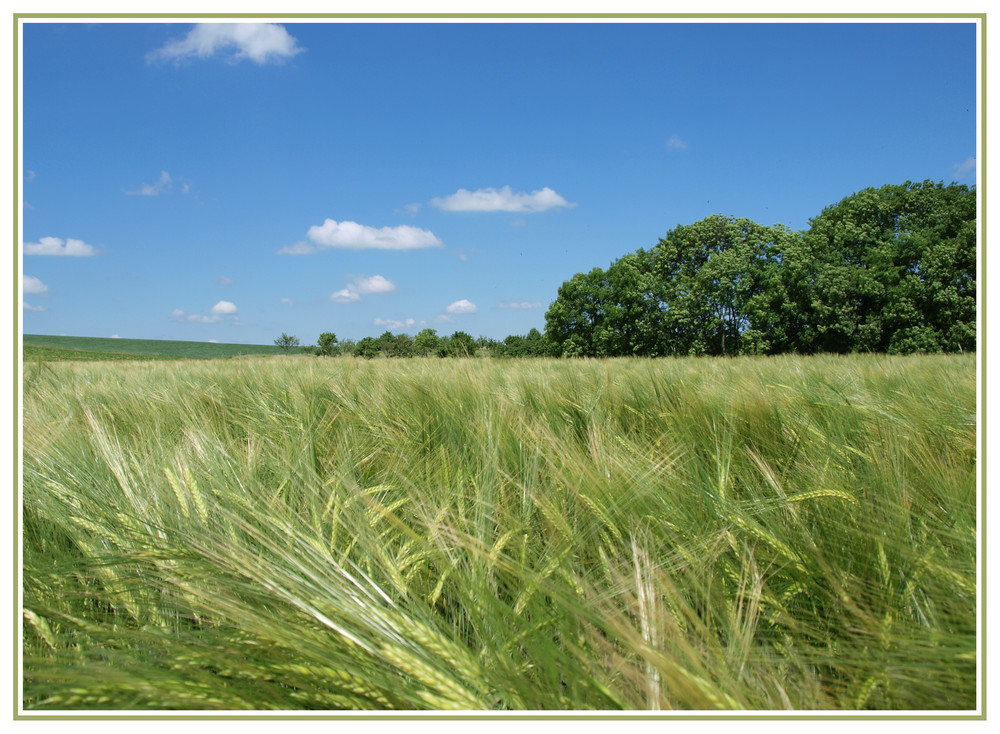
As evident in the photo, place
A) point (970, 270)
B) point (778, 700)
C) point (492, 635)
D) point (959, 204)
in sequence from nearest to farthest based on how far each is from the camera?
point (778, 700), point (492, 635), point (970, 270), point (959, 204)

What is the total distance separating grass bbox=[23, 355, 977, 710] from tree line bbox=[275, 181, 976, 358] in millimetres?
16858

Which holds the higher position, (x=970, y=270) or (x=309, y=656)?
(x=970, y=270)

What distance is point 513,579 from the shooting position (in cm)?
83

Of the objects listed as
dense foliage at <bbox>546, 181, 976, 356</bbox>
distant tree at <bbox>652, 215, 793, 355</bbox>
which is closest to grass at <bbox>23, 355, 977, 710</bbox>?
distant tree at <bbox>652, 215, 793, 355</bbox>

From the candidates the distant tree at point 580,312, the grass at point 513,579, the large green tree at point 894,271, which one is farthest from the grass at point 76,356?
the large green tree at point 894,271

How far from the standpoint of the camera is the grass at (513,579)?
0.57 meters

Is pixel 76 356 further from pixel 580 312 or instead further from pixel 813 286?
pixel 813 286

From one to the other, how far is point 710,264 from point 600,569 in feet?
85.0

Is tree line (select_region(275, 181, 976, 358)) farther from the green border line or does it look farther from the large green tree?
the green border line

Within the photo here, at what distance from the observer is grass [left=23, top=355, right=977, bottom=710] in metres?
0.57

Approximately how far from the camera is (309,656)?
0.58 metres
